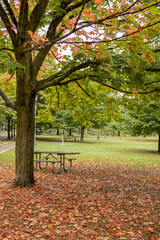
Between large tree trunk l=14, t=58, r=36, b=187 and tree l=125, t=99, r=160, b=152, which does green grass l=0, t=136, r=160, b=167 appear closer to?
tree l=125, t=99, r=160, b=152

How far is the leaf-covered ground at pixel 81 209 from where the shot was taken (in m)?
4.07

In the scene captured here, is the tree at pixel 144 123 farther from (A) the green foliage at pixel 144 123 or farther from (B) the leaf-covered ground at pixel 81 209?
(B) the leaf-covered ground at pixel 81 209

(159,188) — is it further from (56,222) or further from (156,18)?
(156,18)

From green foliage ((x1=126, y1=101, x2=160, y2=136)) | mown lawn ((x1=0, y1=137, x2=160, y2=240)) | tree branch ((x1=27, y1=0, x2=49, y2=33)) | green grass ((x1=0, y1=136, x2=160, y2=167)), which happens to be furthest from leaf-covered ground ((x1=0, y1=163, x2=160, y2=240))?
green foliage ((x1=126, y1=101, x2=160, y2=136))

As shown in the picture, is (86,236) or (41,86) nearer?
(86,236)

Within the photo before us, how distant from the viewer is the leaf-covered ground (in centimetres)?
407

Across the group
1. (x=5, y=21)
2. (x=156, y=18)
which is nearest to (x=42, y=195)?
(x=5, y=21)

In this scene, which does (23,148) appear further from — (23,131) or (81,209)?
(81,209)

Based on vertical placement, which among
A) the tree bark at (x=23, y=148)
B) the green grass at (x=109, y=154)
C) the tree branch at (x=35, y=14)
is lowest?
the green grass at (x=109, y=154)

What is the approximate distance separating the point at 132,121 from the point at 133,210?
1731cm

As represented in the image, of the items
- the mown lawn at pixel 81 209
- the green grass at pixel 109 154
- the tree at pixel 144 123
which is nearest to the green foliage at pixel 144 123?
the tree at pixel 144 123

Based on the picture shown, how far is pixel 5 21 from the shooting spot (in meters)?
6.02

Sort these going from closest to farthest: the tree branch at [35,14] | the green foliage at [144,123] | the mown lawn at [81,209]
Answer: the mown lawn at [81,209], the tree branch at [35,14], the green foliage at [144,123]

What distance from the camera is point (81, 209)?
17.4 ft
